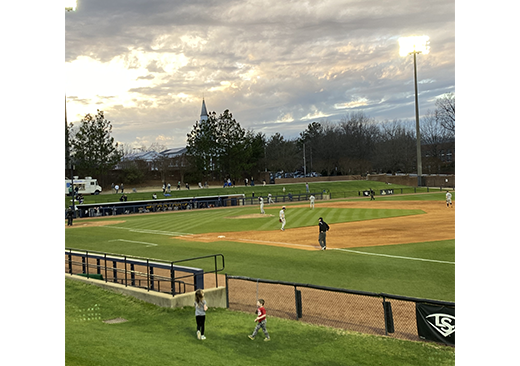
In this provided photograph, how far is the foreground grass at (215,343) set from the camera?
25.3 feet

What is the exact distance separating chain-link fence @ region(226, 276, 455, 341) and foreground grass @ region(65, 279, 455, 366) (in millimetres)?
648

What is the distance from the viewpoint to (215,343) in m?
8.99

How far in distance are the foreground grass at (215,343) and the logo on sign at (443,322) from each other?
351mm

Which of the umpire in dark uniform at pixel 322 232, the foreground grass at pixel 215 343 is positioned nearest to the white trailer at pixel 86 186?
the umpire in dark uniform at pixel 322 232

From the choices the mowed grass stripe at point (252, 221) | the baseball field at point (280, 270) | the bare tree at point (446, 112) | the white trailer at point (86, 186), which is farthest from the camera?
the bare tree at point (446, 112)

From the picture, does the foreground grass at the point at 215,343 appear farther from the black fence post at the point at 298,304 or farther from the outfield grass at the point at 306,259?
the outfield grass at the point at 306,259

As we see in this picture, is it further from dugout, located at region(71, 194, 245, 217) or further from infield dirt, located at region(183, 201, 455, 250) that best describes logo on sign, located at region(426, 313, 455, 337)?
dugout, located at region(71, 194, 245, 217)

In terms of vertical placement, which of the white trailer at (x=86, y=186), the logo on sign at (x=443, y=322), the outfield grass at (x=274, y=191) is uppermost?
the white trailer at (x=86, y=186)

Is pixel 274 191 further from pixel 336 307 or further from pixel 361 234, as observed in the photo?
pixel 336 307

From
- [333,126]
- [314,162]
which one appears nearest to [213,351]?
[314,162]

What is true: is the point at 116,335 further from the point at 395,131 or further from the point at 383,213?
the point at 395,131

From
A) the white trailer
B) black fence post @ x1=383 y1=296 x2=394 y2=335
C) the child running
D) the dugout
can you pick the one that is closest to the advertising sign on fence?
black fence post @ x1=383 y1=296 x2=394 y2=335

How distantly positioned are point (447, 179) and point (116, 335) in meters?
58.0

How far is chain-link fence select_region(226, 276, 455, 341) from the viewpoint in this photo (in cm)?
1025
